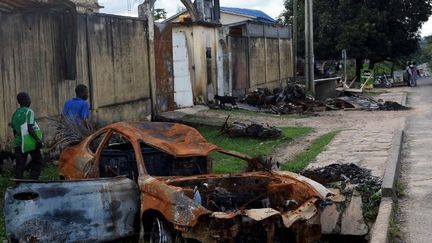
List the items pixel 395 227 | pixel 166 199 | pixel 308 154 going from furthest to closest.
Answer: pixel 308 154
pixel 395 227
pixel 166 199

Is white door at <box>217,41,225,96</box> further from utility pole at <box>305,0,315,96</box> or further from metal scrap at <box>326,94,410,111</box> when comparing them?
utility pole at <box>305,0,315,96</box>

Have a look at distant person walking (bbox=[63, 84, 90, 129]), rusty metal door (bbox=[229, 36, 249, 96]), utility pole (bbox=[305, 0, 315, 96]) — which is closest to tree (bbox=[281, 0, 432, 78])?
utility pole (bbox=[305, 0, 315, 96])

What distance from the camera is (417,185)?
891cm

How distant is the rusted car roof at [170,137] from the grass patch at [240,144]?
3485 millimetres

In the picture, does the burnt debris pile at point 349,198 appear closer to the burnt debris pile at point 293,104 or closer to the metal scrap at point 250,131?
the metal scrap at point 250,131

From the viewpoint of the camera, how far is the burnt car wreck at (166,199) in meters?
5.38

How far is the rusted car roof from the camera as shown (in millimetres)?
6559

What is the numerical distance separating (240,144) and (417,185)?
17.5ft

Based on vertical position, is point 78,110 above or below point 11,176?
above

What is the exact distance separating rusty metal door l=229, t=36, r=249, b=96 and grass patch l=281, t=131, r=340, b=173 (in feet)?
28.6

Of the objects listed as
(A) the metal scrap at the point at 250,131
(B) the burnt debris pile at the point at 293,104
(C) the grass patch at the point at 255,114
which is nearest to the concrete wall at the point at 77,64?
(A) the metal scrap at the point at 250,131

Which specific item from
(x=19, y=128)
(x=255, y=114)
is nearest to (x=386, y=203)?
(x=19, y=128)

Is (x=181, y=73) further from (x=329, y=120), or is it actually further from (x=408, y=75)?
(x=408, y=75)

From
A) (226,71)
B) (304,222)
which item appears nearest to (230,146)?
(304,222)
